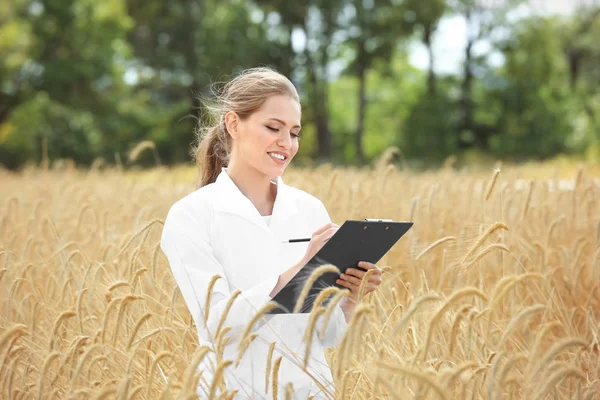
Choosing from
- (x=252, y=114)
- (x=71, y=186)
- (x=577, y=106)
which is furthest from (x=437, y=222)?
(x=577, y=106)

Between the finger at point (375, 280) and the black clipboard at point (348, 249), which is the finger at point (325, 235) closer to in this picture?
the black clipboard at point (348, 249)

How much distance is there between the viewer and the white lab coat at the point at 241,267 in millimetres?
2205

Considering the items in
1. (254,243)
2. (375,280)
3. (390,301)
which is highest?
(254,243)

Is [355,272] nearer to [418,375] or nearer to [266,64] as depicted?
[418,375]

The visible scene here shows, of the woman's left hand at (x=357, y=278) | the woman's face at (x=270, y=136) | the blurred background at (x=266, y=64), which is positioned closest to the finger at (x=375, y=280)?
the woman's left hand at (x=357, y=278)

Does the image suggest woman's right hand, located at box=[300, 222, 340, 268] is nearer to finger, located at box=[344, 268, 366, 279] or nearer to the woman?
the woman

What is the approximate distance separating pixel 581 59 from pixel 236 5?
2525 centimetres

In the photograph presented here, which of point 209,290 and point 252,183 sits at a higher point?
point 252,183

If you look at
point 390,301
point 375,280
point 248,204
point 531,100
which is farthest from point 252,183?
point 531,100

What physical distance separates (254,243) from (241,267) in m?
0.09

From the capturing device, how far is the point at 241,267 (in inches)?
92.5

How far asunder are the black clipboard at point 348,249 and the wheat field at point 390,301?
200mm

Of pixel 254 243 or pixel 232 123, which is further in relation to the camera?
pixel 232 123

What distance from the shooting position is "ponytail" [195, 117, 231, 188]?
277cm
